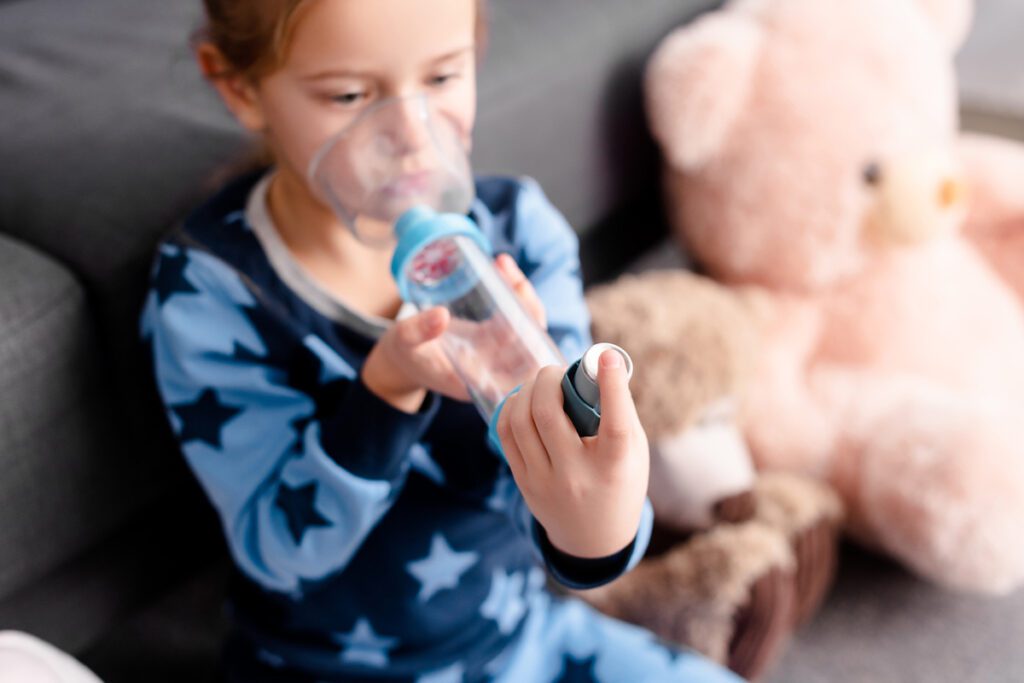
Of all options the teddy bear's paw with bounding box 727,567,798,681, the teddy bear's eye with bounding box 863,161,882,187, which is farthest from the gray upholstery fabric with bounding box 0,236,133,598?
the teddy bear's eye with bounding box 863,161,882,187

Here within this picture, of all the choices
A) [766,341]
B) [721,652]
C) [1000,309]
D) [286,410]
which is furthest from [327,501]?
[1000,309]

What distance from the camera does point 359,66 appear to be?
0.58 metres

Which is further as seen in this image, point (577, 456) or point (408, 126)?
point (408, 126)

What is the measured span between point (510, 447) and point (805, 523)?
599 millimetres

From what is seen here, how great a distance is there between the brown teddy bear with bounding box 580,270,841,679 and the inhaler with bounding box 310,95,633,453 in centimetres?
33

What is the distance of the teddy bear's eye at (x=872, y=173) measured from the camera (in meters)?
1.03

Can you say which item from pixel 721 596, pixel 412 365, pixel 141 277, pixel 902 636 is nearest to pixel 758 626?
pixel 721 596

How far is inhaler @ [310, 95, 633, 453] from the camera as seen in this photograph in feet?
1.93

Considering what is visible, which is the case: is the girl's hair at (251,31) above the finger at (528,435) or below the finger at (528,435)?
above

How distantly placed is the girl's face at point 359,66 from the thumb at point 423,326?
0.42 ft

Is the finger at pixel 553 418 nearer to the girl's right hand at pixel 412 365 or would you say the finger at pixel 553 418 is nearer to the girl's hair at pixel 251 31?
the girl's right hand at pixel 412 365

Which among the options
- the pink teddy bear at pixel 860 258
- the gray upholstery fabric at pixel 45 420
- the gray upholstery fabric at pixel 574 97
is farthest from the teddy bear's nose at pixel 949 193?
the gray upholstery fabric at pixel 45 420

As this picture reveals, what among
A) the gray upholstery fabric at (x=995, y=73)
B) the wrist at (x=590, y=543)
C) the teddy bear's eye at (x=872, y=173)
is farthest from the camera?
the gray upholstery fabric at (x=995, y=73)

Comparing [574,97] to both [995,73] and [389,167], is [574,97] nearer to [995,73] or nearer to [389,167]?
[389,167]
